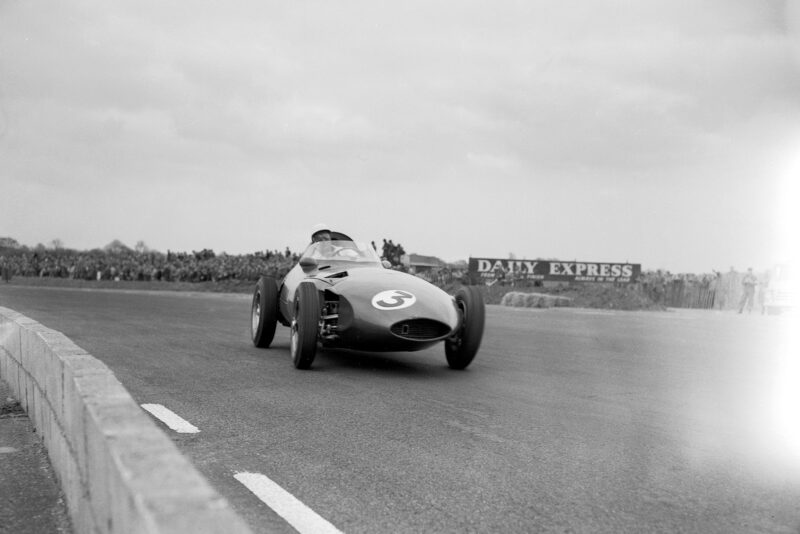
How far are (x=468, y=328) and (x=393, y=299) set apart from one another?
97 centimetres

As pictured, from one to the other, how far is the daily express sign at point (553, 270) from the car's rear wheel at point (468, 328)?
25376 mm

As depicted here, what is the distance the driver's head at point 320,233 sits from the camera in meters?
10.6

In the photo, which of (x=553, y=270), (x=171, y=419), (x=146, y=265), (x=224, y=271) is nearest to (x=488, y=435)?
(x=171, y=419)

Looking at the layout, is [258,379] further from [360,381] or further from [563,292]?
[563,292]

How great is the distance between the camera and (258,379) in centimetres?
774

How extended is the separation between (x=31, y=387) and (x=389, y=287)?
3835mm

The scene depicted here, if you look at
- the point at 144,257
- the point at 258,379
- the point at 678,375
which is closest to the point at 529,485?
the point at 258,379

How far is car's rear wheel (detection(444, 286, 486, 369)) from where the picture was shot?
8672 mm

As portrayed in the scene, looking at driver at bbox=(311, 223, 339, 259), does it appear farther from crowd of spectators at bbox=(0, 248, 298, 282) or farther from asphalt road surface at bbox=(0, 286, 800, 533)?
crowd of spectators at bbox=(0, 248, 298, 282)

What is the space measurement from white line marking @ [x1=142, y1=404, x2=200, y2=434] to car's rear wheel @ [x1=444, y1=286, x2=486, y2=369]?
360 centimetres

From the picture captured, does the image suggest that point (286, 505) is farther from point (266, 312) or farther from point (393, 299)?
point (266, 312)

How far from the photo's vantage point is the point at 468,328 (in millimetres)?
8680

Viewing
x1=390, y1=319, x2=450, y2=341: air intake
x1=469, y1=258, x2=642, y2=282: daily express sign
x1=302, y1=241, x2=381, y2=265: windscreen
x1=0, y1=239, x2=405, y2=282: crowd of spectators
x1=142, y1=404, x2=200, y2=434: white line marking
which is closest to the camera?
x1=142, y1=404, x2=200, y2=434: white line marking

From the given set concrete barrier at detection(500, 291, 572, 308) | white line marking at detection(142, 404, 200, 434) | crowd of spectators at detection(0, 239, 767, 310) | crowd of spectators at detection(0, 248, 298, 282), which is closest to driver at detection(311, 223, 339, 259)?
white line marking at detection(142, 404, 200, 434)
